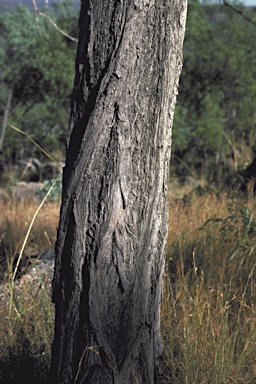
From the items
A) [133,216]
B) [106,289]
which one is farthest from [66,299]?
[133,216]

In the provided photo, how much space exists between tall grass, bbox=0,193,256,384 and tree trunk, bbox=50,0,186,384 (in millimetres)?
471

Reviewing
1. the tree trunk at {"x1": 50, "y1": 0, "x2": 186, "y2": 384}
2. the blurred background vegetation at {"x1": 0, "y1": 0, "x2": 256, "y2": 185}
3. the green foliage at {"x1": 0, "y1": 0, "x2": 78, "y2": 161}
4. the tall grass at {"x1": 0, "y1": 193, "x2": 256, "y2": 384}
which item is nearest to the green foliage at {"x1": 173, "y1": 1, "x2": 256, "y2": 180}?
the blurred background vegetation at {"x1": 0, "y1": 0, "x2": 256, "y2": 185}

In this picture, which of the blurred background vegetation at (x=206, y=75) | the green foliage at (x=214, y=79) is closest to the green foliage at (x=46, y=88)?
the blurred background vegetation at (x=206, y=75)

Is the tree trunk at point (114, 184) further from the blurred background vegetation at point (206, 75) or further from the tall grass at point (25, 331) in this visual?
the blurred background vegetation at point (206, 75)

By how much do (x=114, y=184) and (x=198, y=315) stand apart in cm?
94

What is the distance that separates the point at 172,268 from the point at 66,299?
201 centimetres

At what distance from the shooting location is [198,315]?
289 cm

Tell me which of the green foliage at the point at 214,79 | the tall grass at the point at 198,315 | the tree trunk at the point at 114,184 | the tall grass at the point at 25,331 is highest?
the green foliage at the point at 214,79

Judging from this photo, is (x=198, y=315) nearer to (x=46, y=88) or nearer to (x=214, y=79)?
(x=214, y=79)

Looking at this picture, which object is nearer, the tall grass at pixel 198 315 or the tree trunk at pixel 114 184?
the tree trunk at pixel 114 184

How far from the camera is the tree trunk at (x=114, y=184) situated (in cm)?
228

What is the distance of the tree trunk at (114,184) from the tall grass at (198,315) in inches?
18.5

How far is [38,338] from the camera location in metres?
3.36

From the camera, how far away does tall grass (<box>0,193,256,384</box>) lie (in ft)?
9.06
